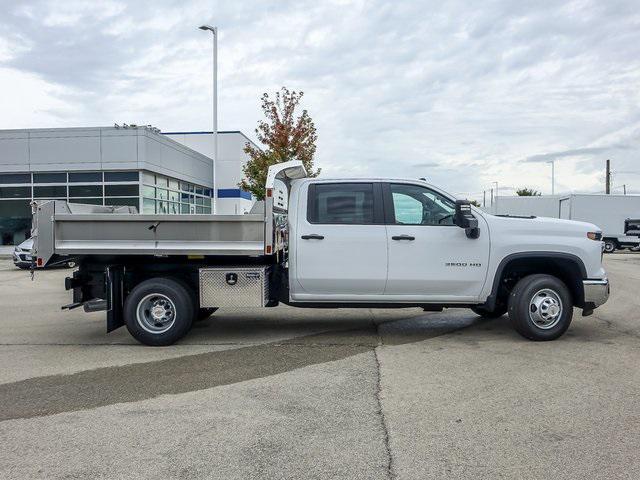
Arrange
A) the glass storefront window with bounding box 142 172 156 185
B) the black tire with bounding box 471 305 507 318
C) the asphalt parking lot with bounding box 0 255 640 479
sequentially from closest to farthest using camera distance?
the asphalt parking lot with bounding box 0 255 640 479
the black tire with bounding box 471 305 507 318
the glass storefront window with bounding box 142 172 156 185

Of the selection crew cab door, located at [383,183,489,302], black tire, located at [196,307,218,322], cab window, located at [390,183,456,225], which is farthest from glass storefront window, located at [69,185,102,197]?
crew cab door, located at [383,183,489,302]

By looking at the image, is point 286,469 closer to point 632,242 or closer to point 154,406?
point 154,406

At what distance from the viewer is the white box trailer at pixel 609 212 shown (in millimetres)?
31625

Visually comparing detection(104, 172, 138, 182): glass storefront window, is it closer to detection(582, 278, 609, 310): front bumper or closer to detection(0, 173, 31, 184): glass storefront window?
detection(0, 173, 31, 184): glass storefront window

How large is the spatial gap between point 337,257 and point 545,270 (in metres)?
2.72

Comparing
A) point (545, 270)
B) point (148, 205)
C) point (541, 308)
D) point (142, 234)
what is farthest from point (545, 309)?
point (148, 205)

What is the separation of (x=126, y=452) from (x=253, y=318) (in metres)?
5.41

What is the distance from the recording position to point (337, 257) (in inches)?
287

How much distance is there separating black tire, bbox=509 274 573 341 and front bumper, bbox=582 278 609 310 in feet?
0.72

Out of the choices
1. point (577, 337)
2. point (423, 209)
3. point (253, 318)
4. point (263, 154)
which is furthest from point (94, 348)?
point (263, 154)

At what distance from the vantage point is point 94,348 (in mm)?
7355

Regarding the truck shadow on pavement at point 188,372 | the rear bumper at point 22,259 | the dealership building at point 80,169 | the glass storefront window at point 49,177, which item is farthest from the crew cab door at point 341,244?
the glass storefront window at point 49,177

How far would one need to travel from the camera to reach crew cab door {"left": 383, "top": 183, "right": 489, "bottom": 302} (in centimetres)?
727

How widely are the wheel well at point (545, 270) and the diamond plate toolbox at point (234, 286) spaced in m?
2.90
